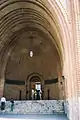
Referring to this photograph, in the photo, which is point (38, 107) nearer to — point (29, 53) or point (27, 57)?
point (29, 53)

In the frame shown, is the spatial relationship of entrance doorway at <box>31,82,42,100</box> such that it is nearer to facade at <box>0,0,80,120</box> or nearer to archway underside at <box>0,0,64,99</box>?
facade at <box>0,0,80,120</box>

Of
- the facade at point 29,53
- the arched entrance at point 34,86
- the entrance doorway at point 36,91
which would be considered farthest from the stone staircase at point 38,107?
the entrance doorway at point 36,91

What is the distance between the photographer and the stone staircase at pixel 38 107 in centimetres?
1194

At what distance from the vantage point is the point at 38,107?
12195 mm

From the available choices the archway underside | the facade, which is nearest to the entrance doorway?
the facade

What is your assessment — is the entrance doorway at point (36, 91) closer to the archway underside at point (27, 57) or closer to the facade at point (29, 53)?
the facade at point (29, 53)

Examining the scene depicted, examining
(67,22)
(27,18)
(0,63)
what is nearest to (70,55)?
(67,22)

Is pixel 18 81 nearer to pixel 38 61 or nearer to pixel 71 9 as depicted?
pixel 38 61

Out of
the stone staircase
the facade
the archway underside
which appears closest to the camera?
the facade

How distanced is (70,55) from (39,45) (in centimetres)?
1097

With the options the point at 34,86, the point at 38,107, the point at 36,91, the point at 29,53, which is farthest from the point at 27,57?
the point at 38,107

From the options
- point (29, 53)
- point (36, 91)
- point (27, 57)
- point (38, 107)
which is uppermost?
point (29, 53)

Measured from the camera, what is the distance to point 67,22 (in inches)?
287

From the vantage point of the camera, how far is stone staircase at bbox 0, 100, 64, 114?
11.9 metres
